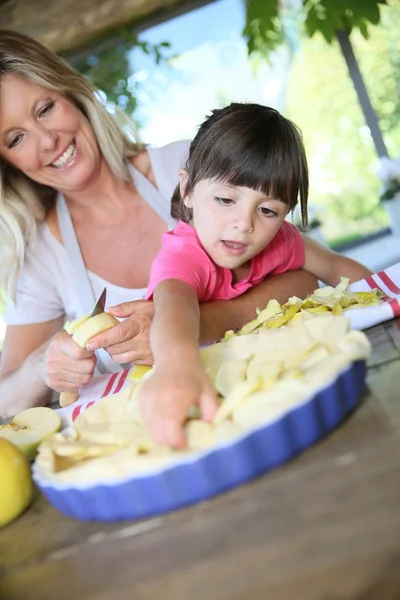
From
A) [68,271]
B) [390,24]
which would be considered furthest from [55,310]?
[390,24]

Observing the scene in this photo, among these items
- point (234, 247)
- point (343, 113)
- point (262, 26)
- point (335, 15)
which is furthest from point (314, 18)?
point (234, 247)

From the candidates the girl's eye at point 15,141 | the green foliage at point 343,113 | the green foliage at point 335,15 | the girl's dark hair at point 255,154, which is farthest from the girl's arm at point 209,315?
the green foliage at point 343,113

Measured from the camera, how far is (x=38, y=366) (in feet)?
4.59

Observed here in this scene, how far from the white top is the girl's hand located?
1.09 m

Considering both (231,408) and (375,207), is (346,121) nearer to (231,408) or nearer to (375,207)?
(375,207)

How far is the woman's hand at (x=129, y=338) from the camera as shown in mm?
1091

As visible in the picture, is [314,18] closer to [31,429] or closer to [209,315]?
[209,315]

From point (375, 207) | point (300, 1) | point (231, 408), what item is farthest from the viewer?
point (375, 207)

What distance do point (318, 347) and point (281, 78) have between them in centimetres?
350

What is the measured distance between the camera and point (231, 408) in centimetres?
61

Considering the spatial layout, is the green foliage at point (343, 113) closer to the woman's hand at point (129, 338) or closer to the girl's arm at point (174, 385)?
the woman's hand at point (129, 338)

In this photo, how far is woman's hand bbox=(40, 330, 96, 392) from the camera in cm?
115

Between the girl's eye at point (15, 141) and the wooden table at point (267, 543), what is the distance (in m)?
1.14

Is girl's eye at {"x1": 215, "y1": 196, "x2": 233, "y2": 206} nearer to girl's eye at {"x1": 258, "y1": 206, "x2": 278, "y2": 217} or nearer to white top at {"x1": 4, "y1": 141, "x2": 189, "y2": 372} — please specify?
girl's eye at {"x1": 258, "y1": 206, "x2": 278, "y2": 217}
